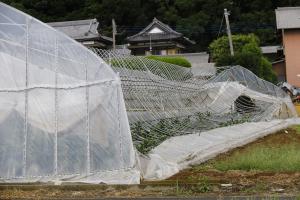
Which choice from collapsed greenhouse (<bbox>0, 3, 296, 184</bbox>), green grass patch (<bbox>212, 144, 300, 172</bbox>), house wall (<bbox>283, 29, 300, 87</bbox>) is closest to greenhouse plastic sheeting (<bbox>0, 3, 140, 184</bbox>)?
collapsed greenhouse (<bbox>0, 3, 296, 184</bbox>)

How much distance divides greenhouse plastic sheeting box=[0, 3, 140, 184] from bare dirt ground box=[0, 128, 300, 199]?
0.37 m

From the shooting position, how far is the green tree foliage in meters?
27.6

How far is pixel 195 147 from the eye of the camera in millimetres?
10609

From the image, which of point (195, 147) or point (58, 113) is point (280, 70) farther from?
point (58, 113)

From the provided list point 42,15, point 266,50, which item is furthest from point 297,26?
point 42,15

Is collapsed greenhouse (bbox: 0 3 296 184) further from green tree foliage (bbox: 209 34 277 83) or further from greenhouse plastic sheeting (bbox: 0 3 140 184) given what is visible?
green tree foliage (bbox: 209 34 277 83)

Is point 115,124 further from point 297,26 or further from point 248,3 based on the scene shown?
point 248,3

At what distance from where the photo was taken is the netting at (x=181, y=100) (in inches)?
437

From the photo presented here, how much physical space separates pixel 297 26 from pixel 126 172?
102 feet

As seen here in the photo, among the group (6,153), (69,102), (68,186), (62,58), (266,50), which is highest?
(266,50)

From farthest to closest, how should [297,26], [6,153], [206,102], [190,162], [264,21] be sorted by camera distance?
[264,21] → [297,26] → [206,102] → [190,162] → [6,153]

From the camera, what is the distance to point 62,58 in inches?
337

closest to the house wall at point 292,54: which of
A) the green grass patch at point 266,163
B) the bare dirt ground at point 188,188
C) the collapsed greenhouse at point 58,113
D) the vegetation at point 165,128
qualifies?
the vegetation at point 165,128

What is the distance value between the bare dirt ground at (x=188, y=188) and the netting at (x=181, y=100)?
1710mm
